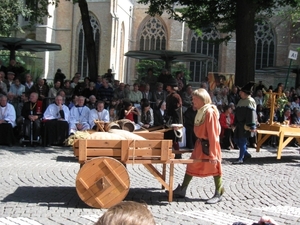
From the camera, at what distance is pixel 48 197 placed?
793 cm

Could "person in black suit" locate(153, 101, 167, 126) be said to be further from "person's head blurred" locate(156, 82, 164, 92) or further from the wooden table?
the wooden table

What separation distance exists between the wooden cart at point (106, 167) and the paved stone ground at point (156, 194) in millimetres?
240

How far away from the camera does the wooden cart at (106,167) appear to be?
7.26 m

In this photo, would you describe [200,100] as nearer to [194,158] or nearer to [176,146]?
[194,158]

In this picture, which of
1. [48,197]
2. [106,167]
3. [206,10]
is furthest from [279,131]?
[206,10]

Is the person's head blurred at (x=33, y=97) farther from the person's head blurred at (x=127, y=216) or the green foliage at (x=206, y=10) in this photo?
the person's head blurred at (x=127, y=216)

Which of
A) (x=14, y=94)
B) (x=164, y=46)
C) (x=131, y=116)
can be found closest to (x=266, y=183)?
(x=131, y=116)

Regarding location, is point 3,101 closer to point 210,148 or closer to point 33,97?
point 33,97

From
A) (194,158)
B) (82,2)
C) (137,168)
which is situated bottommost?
(137,168)

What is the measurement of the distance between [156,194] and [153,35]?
1629 inches

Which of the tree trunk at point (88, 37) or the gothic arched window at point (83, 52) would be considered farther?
the gothic arched window at point (83, 52)

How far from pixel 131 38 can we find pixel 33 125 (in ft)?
117

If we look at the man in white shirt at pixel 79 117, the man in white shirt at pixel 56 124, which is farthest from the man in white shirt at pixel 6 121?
the man in white shirt at pixel 79 117

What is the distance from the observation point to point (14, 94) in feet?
51.9
